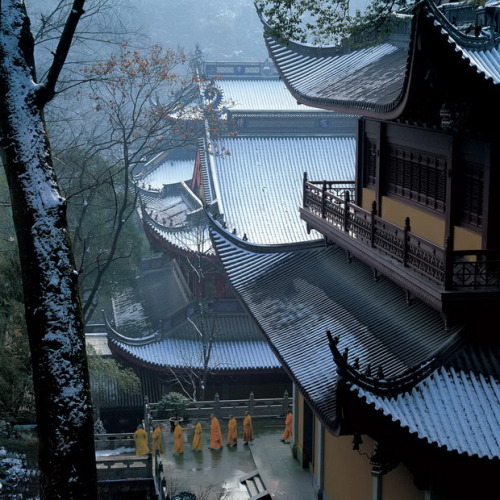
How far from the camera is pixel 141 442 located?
1908 centimetres

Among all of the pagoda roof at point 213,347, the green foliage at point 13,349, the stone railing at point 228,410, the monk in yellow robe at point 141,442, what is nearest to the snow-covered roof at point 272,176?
the pagoda roof at point 213,347

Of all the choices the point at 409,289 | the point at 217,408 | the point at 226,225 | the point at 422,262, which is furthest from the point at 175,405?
the point at 422,262

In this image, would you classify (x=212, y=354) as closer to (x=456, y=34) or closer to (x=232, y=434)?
(x=232, y=434)

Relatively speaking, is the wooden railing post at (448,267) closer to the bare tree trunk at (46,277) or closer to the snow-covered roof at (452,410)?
the snow-covered roof at (452,410)

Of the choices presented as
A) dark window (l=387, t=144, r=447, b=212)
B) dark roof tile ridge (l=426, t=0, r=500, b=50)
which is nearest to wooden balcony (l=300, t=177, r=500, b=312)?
dark window (l=387, t=144, r=447, b=212)

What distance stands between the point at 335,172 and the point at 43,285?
21333 mm

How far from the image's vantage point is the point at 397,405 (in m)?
9.01

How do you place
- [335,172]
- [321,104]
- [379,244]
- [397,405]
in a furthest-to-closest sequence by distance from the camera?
[335,172], [321,104], [379,244], [397,405]

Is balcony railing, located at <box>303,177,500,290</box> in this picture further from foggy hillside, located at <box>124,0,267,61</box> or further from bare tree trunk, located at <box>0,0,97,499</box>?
foggy hillside, located at <box>124,0,267,61</box>

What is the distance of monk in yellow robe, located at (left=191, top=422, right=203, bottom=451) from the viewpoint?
1856 cm

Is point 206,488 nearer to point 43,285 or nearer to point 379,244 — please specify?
point 379,244

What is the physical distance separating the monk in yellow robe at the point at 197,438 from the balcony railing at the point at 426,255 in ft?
23.7

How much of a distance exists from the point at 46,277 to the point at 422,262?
4.49 metres

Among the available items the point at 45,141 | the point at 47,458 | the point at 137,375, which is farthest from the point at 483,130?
the point at 137,375
